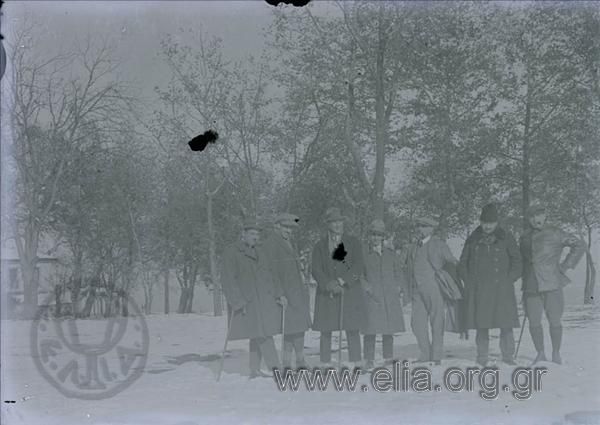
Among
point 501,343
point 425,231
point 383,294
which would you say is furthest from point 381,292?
point 501,343

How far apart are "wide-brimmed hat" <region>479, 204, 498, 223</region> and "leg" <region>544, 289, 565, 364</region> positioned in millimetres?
618

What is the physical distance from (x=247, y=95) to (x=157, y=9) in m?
0.82

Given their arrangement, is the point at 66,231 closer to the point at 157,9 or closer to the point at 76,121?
the point at 76,121

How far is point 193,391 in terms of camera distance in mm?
5133

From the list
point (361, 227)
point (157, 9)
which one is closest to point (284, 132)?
point (361, 227)

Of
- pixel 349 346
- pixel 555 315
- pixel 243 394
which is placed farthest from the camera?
pixel 349 346

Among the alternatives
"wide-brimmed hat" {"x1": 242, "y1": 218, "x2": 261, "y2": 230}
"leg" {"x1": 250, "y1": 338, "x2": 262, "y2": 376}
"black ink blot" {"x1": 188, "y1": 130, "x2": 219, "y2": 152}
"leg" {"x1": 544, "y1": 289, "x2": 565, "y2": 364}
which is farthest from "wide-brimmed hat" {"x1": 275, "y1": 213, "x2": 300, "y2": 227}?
"leg" {"x1": 544, "y1": 289, "x2": 565, "y2": 364}

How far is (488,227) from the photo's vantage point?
5.26m

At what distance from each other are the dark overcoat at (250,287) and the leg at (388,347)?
75 centimetres

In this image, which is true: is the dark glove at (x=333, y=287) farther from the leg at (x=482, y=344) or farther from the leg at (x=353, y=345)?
the leg at (x=482, y=344)

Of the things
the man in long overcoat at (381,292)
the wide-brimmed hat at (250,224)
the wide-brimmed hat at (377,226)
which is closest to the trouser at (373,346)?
the man in long overcoat at (381,292)

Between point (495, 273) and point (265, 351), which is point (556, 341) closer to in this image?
point (495, 273)

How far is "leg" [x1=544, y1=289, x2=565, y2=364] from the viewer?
17.0 feet

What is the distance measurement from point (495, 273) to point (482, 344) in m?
0.48
